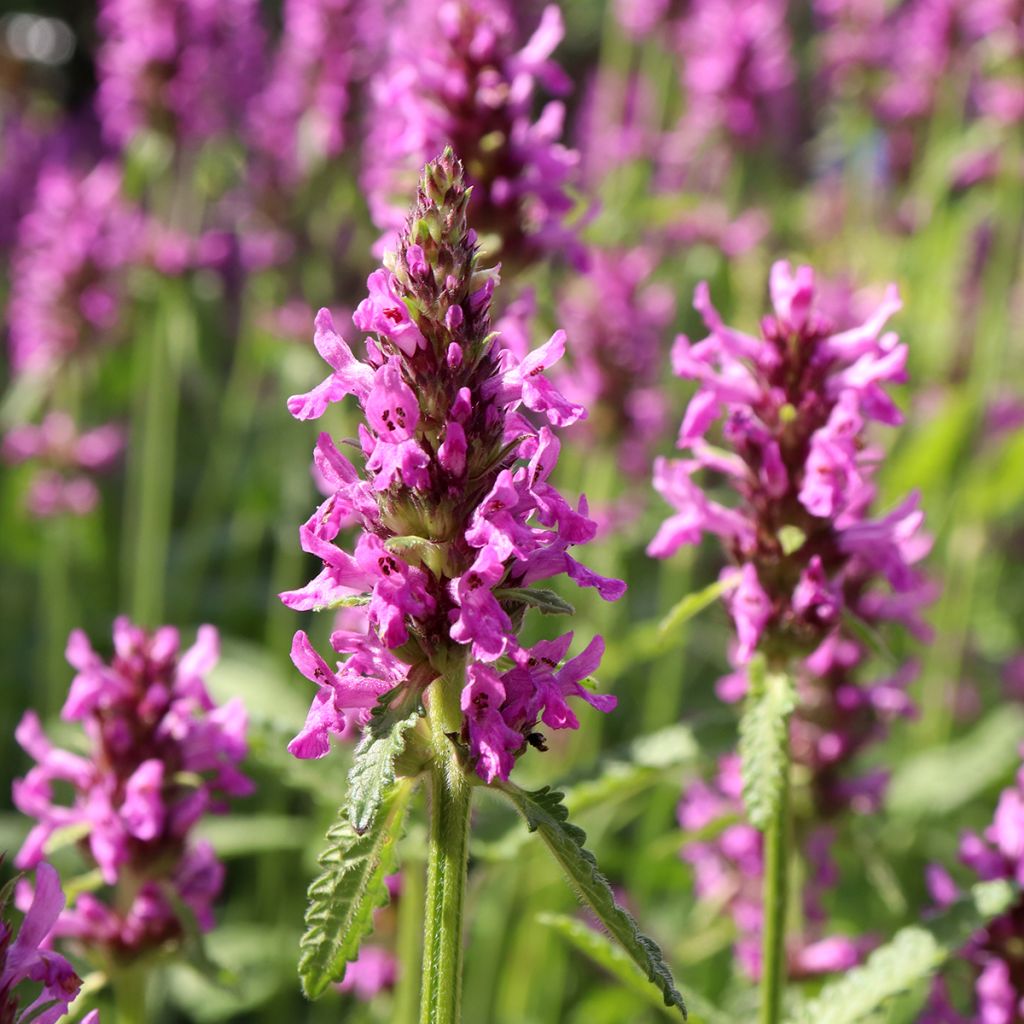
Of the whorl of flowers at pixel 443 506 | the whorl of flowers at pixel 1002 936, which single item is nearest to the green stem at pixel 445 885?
the whorl of flowers at pixel 443 506

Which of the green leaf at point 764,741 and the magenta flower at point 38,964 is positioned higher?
the green leaf at point 764,741

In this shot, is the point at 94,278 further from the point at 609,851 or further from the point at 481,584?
the point at 481,584

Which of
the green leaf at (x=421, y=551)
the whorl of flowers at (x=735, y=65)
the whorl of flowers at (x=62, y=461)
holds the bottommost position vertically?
the whorl of flowers at (x=62, y=461)

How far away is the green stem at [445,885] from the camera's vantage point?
1726mm

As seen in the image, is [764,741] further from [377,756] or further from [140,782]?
[140,782]

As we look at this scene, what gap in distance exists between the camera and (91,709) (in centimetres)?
256

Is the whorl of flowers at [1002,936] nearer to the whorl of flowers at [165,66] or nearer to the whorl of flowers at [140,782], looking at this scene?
the whorl of flowers at [140,782]

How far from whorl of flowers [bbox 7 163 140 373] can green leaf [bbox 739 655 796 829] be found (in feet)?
13.7

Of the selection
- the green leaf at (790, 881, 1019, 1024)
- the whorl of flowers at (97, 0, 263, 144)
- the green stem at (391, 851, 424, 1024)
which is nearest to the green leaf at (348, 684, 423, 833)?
the green leaf at (790, 881, 1019, 1024)

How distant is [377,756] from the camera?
163 centimetres

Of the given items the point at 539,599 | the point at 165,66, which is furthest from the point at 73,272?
the point at 539,599

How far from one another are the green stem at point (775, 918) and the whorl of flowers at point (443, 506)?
713 mm

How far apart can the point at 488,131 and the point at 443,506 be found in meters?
1.84

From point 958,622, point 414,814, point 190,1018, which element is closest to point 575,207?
point 414,814
